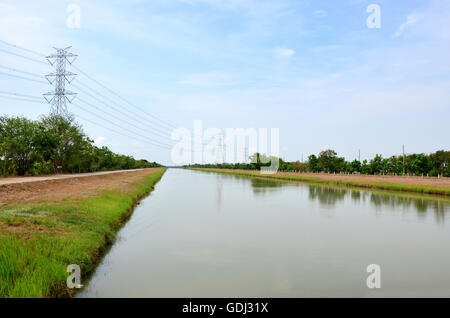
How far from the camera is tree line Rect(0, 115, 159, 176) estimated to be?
27922mm

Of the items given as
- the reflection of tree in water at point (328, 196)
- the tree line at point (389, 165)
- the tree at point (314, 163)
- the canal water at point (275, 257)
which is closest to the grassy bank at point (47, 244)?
the canal water at point (275, 257)

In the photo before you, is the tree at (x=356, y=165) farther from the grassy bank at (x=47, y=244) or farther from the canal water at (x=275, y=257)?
the grassy bank at (x=47, y=244)

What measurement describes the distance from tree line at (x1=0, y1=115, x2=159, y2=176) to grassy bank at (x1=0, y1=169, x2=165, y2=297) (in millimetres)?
19956

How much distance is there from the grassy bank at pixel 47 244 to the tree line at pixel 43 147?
65.5 feet

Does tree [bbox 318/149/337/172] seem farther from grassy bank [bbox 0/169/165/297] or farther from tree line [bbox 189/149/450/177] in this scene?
grassy bank [bbox 0/169/165/297]

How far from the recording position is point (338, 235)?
37.0 ft

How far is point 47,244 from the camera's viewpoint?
23.3 feet

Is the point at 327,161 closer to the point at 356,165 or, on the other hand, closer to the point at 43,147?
the point at 356,165

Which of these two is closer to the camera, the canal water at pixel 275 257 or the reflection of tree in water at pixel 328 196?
the canal water at pixel 275 257

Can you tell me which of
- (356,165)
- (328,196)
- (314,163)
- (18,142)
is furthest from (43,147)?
(314,163)

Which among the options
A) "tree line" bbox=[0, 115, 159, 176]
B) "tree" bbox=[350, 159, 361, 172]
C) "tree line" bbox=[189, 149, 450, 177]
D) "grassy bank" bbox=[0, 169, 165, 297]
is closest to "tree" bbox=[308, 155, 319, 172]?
"tree line" bbox=[189, 149, 450, 177]

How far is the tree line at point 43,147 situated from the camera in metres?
27.9
